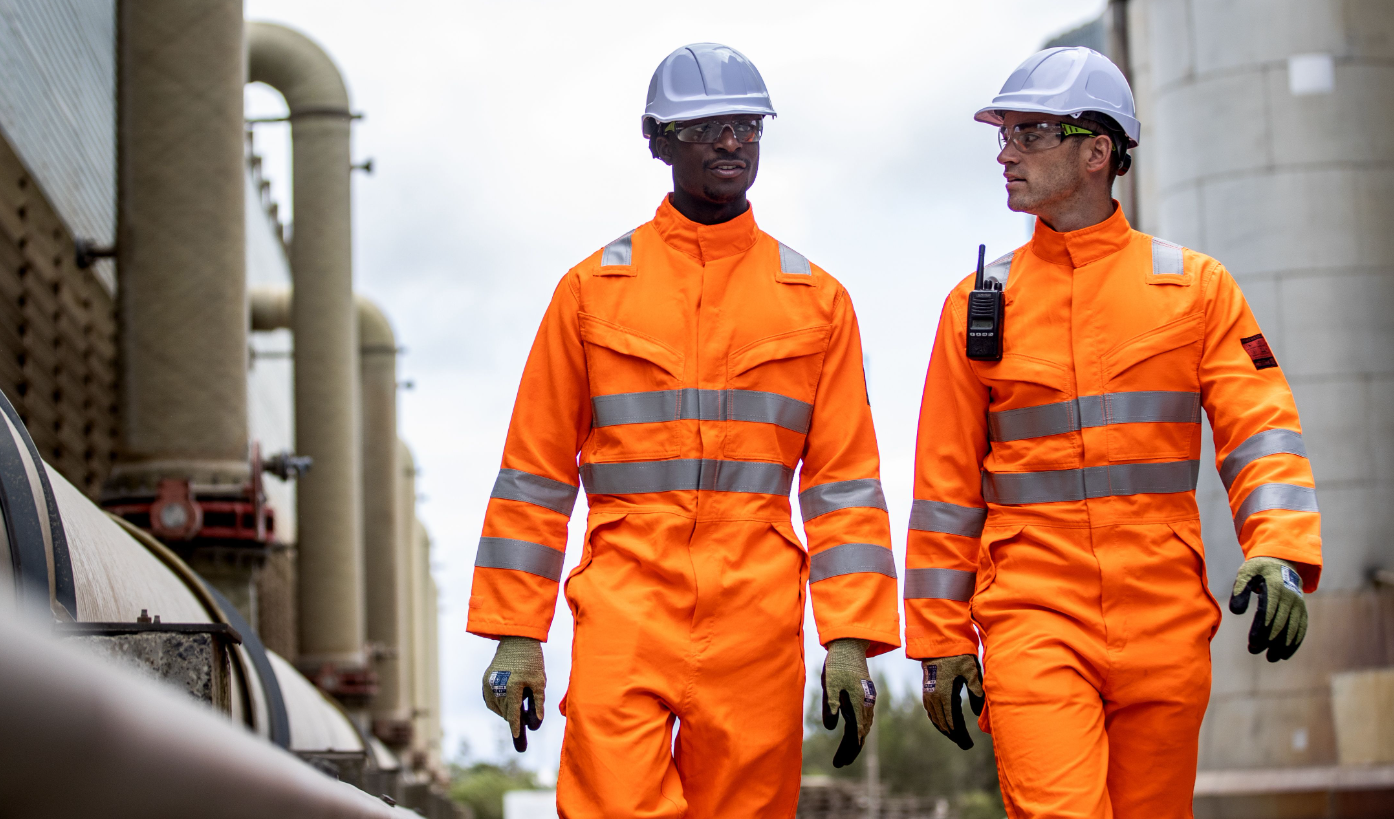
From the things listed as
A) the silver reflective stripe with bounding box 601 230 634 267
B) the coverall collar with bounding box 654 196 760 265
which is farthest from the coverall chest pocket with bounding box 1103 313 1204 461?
the silver reflective stripe with bounding box 601 230 634 267

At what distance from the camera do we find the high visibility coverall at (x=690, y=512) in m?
3.73

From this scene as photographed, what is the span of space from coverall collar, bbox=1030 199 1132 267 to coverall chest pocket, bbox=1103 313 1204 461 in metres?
0.26

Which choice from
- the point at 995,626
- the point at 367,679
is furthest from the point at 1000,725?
the point at 367,679

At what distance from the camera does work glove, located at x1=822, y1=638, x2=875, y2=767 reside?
387cm

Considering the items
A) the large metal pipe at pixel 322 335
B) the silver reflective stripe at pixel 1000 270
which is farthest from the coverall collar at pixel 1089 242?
the large metal pipe at pixel 322 335

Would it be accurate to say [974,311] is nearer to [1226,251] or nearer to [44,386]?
[44,386]

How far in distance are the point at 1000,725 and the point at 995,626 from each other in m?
0.25

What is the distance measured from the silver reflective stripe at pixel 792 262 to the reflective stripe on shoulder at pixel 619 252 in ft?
1.20

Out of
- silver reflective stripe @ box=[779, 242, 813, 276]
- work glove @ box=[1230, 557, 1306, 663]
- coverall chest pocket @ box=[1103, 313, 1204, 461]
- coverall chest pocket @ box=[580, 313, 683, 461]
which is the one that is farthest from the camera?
silver reflective stripe @ box=[779, 242, 813, 276]

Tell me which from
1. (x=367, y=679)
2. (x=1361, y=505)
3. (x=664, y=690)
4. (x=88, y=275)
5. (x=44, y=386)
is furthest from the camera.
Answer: (x=367, y=679)

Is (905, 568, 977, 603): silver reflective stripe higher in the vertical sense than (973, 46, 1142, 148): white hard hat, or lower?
lower

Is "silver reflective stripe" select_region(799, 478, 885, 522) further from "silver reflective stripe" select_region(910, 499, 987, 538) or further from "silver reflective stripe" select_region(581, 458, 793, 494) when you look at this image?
"silver reflective stripe" select_region(910, 499, 987, 538)

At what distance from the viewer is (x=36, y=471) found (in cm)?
342

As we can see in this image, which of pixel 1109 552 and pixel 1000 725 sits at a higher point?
pixel 1109 552
